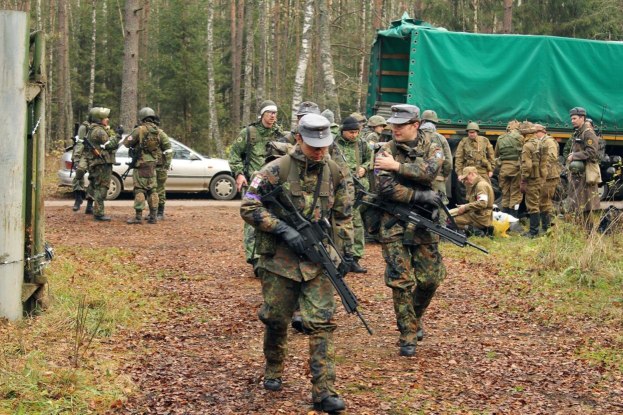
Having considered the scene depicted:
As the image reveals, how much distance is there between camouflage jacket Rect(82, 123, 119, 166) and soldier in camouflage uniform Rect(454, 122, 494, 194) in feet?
20.5

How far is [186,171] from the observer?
66.9 ft

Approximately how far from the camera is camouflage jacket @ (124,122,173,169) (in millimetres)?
15195

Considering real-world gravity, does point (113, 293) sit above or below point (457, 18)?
below

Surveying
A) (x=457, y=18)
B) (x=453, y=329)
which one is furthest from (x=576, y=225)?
(x=457, y=18)

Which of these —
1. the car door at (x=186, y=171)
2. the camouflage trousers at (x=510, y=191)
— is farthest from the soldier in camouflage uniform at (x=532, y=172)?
the car door at (x=186, y=171)

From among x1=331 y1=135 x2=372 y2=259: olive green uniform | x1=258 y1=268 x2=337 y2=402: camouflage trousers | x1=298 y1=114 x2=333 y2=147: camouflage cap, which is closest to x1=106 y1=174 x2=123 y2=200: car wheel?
x1=331 y1=135 x2=372 y2=259: olive green uniform

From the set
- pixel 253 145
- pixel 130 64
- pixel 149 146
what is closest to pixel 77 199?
pixel 149 146

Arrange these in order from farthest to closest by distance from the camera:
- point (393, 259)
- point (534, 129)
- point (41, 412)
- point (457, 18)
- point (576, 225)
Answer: point (457, 18) → point (534, 129) → point (576, 225) → point (393, 259) → point (41, 412)

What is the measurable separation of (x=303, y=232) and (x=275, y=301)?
0.54 metres

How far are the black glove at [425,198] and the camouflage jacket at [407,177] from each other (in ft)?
0.13

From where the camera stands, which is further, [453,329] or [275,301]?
[453,329]

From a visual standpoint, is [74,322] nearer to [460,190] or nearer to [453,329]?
[453,329]

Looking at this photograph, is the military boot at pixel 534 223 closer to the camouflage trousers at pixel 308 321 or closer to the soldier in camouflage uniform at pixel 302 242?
the soldier in camouflage uniform at pixel 302 242

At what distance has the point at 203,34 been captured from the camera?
36000 millimetres
